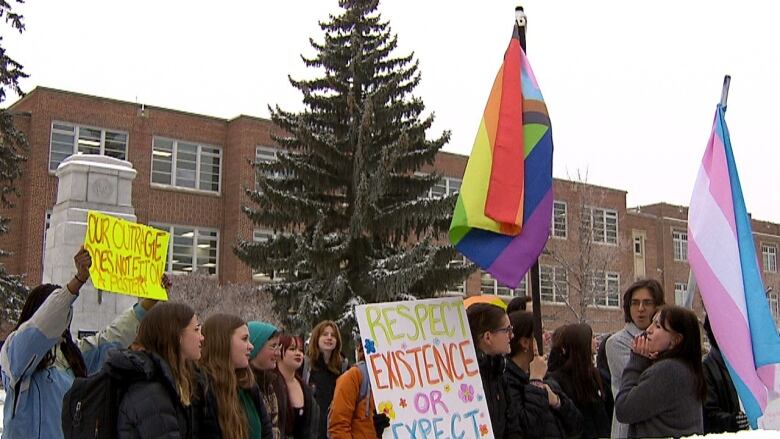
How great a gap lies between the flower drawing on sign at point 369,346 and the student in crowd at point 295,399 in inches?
52.8

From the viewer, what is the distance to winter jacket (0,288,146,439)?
4.54 meters

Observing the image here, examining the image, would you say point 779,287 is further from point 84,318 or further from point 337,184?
point 84,318

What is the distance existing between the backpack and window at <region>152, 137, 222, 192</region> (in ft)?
93.2

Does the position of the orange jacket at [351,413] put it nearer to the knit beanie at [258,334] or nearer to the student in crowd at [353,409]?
the student in crowd at [353,409]

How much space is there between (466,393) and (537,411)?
405mm

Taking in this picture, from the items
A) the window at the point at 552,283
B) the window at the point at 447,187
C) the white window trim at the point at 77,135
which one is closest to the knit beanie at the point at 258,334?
the white window trim at the point at 77,135

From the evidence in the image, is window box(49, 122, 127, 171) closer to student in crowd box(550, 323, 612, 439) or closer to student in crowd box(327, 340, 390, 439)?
student in crowd box(327, 340, 390, 439)

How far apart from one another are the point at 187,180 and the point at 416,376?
28.5m

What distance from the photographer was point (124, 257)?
20.1ft

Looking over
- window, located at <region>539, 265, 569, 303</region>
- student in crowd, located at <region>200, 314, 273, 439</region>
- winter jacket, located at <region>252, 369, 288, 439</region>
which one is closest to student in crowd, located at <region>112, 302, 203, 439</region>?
student in crowd, located at <region>200, 314, 273, 439</region>

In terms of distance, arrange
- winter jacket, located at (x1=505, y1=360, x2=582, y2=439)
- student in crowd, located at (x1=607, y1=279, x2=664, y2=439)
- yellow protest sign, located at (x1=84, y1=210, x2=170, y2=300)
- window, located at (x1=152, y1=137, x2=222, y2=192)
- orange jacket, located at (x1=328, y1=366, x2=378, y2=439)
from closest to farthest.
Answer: winter jacket, located at (x1=505, y1=360, x2=582, y2=439) → orange jacket, located at (x1=328, y1=366, x2=378, y2=439) → student in crowd, located at (x1=607, y1=279, x2=664, y2=439) → yellow protest sign, located at (x1=84, y1=210, x2=170, y2=300) → window, located at (x1=152, y1=137, x2=222, y2=192)

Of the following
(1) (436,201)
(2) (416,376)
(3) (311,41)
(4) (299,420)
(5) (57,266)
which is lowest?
(4) (299,420)

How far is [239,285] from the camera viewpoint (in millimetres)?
28766

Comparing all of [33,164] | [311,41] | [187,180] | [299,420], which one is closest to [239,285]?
[187,180]
